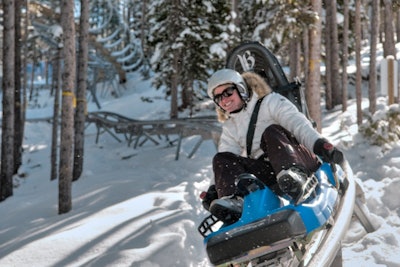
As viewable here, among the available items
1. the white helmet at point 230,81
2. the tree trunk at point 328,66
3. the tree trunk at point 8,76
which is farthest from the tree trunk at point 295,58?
the white helmet at point 230,81

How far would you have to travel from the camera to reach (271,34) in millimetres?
14414

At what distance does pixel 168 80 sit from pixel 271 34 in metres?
8.43

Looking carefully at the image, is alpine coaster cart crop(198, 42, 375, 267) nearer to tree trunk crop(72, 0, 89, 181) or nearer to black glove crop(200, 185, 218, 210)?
black glove crop(200, 185, 218, 210)

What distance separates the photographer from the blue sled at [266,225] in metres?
2.87

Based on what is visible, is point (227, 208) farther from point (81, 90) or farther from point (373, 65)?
point (373, 65)

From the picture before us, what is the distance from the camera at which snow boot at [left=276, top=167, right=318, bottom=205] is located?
311cm

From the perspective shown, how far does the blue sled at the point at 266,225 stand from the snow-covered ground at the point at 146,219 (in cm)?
139

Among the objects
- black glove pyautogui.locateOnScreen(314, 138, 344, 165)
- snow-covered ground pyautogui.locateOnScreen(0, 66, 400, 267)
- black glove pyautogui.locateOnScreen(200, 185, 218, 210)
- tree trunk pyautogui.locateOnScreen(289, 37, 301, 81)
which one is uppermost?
tree trunk pyautogui.locateOnScreen(289, 37, 301, 81)

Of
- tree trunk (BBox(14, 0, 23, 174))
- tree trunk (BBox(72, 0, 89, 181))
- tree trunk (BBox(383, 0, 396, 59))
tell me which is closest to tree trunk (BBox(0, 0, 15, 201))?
tree trunk (BBox(72, 0, 89, 181))

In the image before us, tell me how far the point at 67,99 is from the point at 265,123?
17.0ft

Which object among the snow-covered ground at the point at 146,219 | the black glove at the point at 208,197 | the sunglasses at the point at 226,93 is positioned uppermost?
the sunglasses at the point at 226,93

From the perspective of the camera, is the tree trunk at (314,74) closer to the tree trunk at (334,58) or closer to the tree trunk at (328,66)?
the tree trunk at (334,58)

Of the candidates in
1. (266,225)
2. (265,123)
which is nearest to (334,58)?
(265,123)

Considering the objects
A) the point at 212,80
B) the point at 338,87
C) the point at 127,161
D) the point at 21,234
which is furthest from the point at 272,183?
the point at 338,87
